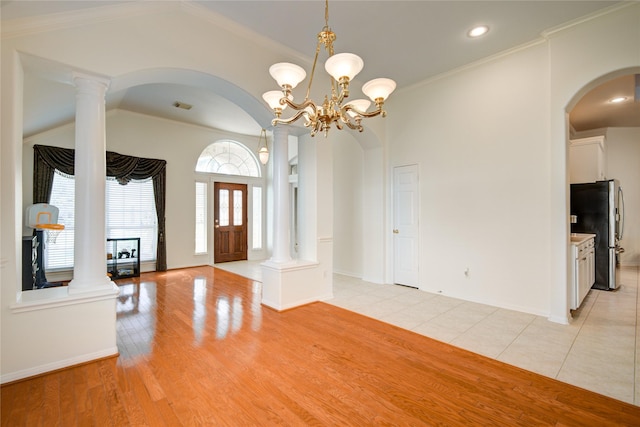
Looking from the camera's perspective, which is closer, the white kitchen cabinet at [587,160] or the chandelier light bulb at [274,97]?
the chandelier light bulb at [274,97]

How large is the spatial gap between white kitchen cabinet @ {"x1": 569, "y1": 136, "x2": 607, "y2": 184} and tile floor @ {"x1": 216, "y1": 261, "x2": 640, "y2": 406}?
200 cm

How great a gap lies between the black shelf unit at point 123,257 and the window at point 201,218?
1.38m

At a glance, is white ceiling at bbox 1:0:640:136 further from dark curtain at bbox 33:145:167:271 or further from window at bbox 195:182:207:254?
window at bbox 195:182:207:254

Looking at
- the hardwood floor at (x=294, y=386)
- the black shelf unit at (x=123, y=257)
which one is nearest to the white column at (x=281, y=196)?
the hardwood floor at (x=294, y=386)

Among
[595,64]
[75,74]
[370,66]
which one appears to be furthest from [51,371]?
[595,64]

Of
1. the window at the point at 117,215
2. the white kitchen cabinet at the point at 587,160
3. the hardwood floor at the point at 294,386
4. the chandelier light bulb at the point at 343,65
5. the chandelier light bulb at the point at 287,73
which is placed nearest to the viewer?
the hardwood floor at the point at 294,386

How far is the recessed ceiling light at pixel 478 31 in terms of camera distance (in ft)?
10.9

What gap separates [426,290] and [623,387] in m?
2.63

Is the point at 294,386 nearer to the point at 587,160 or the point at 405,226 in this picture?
the point at 405,226

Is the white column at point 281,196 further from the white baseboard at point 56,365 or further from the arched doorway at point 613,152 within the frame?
the arched doorway at point 613,152

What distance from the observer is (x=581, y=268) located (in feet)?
12.2

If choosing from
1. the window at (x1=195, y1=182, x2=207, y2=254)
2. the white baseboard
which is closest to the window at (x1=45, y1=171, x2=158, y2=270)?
the window at (x1=195, y1=182, x2=207, y2=254)

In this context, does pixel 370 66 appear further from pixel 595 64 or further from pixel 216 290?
pixel 216 290

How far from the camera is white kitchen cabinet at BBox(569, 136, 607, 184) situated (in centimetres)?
504
